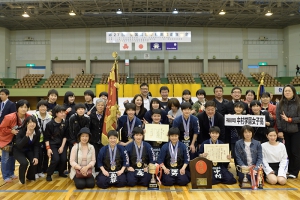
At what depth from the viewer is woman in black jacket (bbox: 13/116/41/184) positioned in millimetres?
5168

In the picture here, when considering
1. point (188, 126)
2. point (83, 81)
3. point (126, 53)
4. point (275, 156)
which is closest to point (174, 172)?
point (188, 126)

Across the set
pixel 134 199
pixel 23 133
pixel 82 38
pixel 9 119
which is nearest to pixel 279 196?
pixel 134 199

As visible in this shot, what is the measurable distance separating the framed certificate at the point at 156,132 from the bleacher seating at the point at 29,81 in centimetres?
1858

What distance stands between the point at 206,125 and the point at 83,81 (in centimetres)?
1721

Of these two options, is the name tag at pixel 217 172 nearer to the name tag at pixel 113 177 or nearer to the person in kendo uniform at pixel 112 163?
the person in kendo uniform at pixel 112 163

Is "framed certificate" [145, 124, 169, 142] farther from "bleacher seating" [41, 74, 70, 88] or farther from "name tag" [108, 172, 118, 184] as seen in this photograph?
"bleacher seating" [41, 74, 70, 88]

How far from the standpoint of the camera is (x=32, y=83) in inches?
848

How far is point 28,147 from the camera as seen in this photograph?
5.46 metres

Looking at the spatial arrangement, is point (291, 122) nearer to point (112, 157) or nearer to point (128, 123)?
point (128, 123)

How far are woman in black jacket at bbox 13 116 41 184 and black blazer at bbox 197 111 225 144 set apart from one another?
11.0 feet

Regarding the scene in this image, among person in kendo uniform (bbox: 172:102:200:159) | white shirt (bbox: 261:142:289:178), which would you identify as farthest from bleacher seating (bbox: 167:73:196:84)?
white shirt (bbox: 261:142:289:178)

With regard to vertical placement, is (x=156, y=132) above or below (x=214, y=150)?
above

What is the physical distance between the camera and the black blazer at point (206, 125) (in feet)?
18.5

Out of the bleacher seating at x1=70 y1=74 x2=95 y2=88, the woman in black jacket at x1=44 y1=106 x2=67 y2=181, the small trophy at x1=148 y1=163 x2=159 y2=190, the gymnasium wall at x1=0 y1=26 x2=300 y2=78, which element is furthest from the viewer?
the gymnasium wall at x1=0 y1=26 x2=300 y2=78
